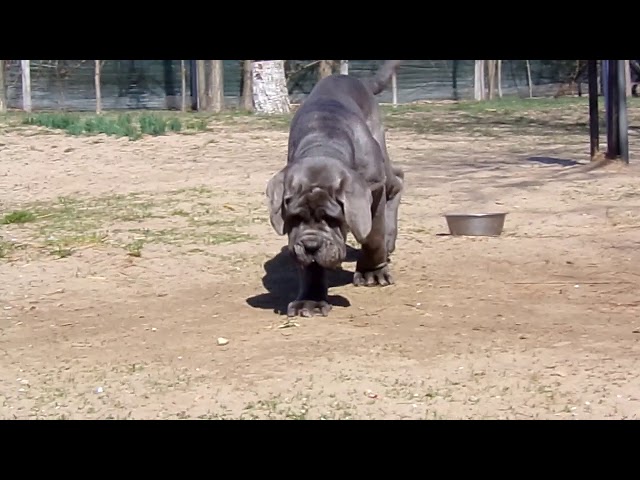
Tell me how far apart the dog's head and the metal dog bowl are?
6.86 feet

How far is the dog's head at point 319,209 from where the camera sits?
5.44 meters

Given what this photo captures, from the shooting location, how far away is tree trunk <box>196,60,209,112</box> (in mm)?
21141

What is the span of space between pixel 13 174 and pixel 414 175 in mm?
3787

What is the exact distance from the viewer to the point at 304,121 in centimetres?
629

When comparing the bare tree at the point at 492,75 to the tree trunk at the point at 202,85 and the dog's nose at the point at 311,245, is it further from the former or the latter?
the dog's nose at the point at 311,245

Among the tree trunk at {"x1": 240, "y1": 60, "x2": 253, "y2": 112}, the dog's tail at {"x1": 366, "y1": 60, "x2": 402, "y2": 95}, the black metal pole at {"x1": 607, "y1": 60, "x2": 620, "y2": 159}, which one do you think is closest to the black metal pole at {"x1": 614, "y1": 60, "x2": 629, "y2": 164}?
the black metal pole at {"x1": 607, "y1": 60, "x2": 620, "y2": 159}

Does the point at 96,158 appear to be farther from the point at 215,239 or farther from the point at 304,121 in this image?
the point at 304,121

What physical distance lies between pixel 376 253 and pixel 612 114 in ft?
17.1

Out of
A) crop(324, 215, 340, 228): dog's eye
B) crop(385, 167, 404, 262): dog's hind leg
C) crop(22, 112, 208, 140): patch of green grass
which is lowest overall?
crop(385, 167, 404, 262): dog's hind leg

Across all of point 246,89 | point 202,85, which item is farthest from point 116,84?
point 246,89

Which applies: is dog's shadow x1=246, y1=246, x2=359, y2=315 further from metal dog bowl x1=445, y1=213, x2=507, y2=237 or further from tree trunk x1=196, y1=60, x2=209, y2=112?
tree trunk x1=196, y1=60, x2=209, y2=112

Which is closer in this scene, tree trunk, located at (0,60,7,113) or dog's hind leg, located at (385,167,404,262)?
dog's hind leg, located at (385,167,404,262)

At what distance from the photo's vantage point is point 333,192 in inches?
216
